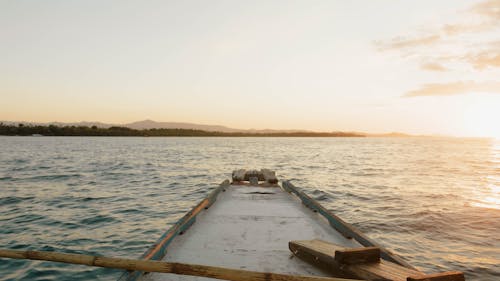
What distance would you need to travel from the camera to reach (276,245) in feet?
19.4

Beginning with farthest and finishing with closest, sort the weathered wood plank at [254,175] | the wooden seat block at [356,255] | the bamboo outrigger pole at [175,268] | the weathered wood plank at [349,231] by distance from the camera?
1. the weathered wood plank at [254,175]
2. the weathered wood plank at [349,231]
3. the wooden seat block at [356,255]
4. the bamboo outrigger pole at [175,268]

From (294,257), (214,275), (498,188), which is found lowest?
(498,188)

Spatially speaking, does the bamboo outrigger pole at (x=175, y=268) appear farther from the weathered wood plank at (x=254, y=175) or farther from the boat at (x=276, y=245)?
the weathered wood plank at (x=254, y=175)

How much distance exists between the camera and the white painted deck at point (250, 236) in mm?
4977

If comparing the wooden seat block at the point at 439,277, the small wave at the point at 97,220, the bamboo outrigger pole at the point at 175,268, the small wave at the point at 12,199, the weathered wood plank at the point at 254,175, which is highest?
the bamboo outrigger pole at the point at 175,268

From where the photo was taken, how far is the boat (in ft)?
13.9

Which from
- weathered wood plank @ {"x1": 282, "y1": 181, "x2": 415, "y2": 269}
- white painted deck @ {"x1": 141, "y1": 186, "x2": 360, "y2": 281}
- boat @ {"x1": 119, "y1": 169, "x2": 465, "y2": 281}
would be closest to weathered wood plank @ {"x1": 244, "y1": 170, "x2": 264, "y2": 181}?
white painted deck @ {"x1": 141, "y1": 186, "x2": 360, "y2": 281}

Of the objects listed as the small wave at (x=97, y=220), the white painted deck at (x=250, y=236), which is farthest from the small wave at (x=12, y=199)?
the white painted deck at (x=250, y=236)

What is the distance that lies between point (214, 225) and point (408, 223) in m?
8.66

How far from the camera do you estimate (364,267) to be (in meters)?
4.14

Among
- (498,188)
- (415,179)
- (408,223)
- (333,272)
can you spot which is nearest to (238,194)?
(408,223)

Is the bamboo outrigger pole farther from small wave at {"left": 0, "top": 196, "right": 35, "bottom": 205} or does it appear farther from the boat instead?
small wave at {"left": 0, "top": 196, "right": 35, "bottom": 205}

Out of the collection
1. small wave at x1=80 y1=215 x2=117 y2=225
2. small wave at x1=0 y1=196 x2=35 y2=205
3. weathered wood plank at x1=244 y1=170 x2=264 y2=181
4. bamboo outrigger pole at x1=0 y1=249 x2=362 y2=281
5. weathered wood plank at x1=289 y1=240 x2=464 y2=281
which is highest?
bamboo outrigger pole at x1=0 y1=249 x2=362 y2=281

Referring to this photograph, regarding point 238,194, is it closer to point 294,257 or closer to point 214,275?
point 294,257
